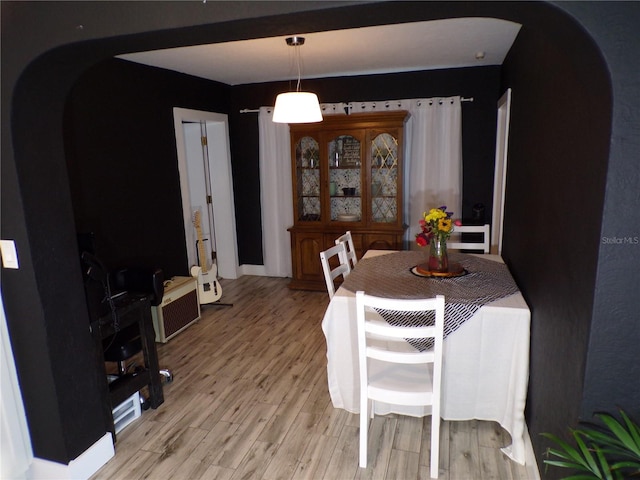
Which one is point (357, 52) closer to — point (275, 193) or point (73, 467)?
point (275, 193)

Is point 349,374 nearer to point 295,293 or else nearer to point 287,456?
point 287,456

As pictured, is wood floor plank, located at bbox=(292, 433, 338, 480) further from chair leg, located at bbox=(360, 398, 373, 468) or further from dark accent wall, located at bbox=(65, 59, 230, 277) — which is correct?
dark accent wall, located at bbox=(65, 59, 230, 277)

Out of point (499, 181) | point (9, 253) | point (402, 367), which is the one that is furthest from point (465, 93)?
point (9, 253)

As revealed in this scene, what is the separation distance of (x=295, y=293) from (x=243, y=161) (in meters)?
1.81

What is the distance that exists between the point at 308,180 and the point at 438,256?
2.47m

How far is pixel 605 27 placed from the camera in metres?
1.12

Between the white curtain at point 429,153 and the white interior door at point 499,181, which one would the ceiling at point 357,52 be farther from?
the white interior door at point 499,181

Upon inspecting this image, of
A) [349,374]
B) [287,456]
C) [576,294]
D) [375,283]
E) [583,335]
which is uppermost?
[576,294]

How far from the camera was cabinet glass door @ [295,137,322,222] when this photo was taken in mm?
4852

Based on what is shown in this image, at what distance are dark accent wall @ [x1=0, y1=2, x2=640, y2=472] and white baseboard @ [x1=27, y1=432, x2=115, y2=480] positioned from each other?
4 cm

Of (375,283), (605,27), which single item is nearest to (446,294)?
(375,283)

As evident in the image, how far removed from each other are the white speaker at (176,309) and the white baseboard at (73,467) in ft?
4.68

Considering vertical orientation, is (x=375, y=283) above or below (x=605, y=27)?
below

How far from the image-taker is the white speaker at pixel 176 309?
143 inches
